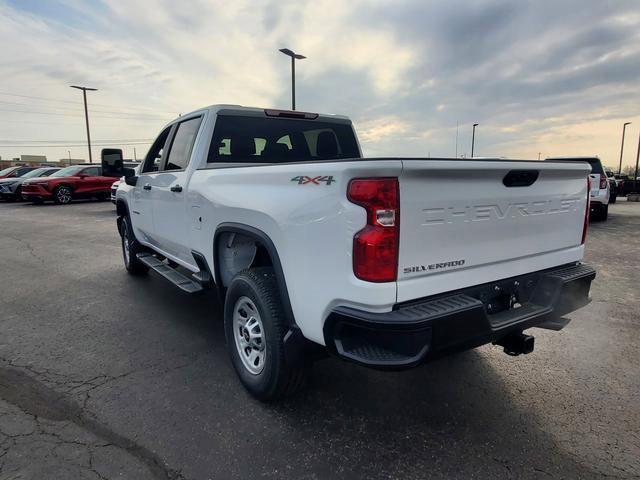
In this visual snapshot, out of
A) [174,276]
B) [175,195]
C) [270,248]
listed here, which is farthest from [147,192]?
[270,248]

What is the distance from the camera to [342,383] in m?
3.18

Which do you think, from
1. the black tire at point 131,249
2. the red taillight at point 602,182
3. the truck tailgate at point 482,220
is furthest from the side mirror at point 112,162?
the red taillight at point 602,182

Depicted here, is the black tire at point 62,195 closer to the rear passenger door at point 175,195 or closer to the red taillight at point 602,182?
the rear passenger door at point 175,195

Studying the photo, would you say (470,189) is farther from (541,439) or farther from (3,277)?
(3,277)

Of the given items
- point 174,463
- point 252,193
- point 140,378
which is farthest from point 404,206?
point 140,378

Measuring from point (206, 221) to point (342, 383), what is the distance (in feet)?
5.38

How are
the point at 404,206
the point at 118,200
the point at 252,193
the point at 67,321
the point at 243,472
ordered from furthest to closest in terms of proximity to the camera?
1. the point at 118,200
2. the point at 67,321
3. the point at 252,193
4. the point at 243,472
5. the point at 404,206

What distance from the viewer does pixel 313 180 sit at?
2.26 m

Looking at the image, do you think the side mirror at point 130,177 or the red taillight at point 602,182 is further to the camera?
the red taillight at point 602,182

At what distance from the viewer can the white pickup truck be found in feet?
6.81

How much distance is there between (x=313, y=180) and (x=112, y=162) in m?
4.09

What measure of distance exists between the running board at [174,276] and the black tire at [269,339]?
0.96m

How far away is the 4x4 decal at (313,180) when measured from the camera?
2150 mm

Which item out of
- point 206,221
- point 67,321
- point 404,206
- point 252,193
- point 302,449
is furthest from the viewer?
point 67,321
